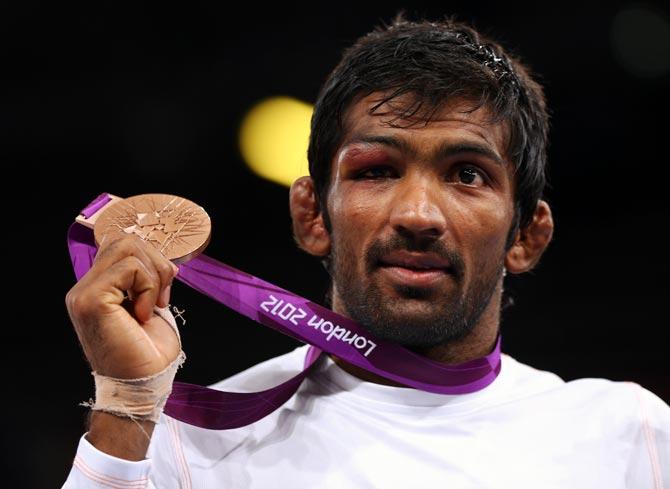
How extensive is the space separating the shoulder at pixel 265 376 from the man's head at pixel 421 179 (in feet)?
0.75

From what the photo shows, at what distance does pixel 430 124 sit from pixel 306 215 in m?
0.45

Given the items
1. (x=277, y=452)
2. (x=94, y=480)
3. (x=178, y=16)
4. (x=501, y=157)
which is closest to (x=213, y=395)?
(x=277, y=452)

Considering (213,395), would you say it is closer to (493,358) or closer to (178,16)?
(493,358)

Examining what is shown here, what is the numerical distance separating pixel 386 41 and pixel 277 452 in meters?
1.03

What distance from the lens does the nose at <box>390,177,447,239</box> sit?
1.89 metres

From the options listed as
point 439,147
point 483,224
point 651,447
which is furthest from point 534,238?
point 651,447

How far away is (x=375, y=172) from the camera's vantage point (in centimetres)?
203

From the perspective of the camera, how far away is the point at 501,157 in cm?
208

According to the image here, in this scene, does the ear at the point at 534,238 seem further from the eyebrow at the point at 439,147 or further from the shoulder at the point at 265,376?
the shoulder at the point at 265,376

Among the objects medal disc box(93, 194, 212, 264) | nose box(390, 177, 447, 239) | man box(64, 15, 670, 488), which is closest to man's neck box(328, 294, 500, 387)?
man box(64, 15, 670, 488)

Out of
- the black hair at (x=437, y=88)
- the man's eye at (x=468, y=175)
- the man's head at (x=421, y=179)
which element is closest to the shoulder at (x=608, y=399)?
the man's head at (x=421, y=179)

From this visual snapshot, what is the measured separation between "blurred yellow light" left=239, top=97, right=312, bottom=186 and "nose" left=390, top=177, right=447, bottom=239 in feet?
8.88

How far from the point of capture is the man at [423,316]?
1.92 meters

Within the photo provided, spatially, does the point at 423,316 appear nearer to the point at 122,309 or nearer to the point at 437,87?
the point at 437,87
